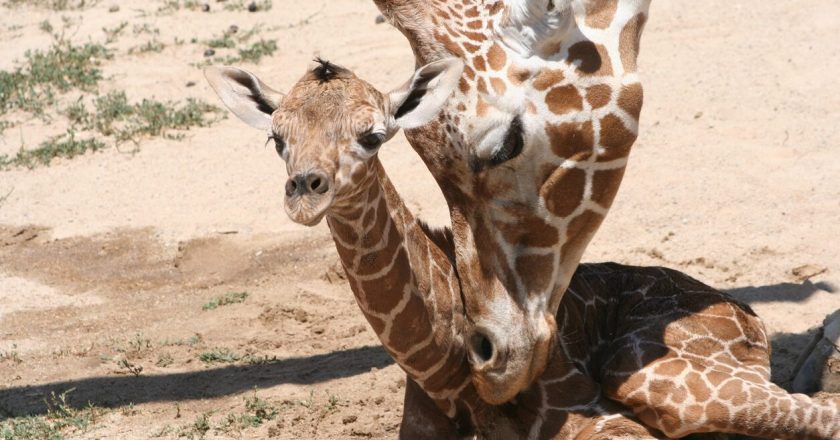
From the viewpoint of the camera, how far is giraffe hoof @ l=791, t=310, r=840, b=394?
19.6 feet

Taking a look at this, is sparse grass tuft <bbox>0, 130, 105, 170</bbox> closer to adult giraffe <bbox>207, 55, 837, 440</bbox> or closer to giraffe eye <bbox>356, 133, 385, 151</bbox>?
adult giraffe <bbox>207, 55, 837, 440</bbox>

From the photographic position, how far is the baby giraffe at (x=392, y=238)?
4359 millimetres

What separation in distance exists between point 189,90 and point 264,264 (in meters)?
3.96

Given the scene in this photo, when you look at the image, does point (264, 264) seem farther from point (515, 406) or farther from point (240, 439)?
point (515, 406)

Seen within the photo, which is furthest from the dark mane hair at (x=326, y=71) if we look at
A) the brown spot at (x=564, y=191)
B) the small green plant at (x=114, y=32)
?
the small green plant at (x=114, y=32)

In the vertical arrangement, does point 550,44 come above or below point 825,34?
above

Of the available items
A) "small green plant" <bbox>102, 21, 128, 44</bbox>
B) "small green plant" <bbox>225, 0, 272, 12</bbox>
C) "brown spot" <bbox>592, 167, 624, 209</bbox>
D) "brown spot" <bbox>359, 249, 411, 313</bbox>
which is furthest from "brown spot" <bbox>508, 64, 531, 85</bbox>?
"small green plant" <bbox>225, 0, 272, 12</bbox>

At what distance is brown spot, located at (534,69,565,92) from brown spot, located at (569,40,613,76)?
0.32 ft

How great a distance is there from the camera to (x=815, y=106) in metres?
10.3

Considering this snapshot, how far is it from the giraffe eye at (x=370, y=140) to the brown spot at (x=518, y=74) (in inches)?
39.1

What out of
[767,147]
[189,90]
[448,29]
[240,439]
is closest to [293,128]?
[448,29]

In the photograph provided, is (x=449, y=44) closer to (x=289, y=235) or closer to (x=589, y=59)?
(x=589, y=59)

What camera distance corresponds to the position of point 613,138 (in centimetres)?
530

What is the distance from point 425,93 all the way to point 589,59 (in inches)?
36.4
